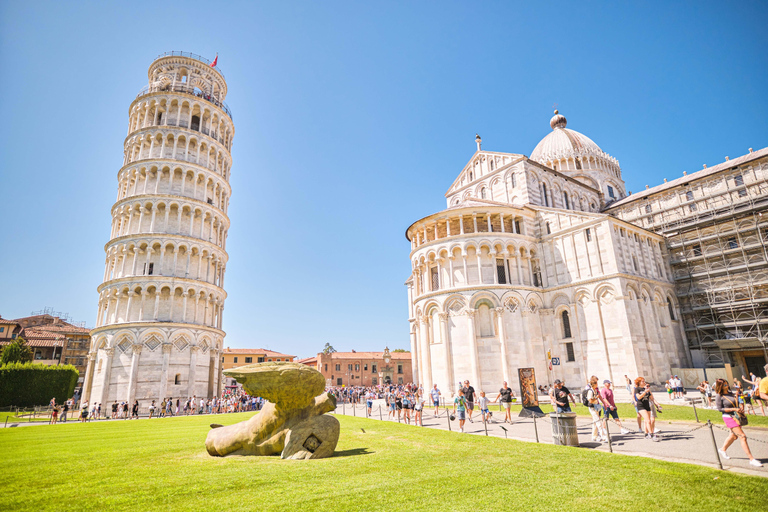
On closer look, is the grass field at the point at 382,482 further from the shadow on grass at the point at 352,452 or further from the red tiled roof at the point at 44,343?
the red tiled roof at the point at 44,343

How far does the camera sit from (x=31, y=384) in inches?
1543

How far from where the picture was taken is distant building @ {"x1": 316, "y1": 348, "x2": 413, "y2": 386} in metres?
77.5

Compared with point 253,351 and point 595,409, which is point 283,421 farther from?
point 253,351

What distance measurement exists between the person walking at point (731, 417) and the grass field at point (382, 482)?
1081 millimetres

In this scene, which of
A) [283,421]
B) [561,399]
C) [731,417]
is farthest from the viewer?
[561,399]

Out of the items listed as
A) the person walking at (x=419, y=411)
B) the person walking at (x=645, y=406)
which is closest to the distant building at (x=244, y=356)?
the person walking at (x=419, y=411)

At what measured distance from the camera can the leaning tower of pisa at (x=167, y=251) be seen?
35562 mm

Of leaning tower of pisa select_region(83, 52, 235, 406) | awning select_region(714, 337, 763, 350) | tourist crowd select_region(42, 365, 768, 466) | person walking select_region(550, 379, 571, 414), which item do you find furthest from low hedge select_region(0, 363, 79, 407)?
awning select_region(714, 337, 763, 350)

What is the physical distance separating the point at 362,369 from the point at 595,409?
68.9m

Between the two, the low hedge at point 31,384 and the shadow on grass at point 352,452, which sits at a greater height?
the low hedge at point 31,384

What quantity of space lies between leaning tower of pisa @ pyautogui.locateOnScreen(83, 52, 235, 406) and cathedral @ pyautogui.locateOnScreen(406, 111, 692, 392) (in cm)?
2024

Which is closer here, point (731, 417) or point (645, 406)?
point (731, 417)

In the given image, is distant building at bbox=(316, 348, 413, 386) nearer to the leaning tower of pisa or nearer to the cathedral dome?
the leaning tower of pisa

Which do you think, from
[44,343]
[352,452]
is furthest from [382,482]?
[44,343]
